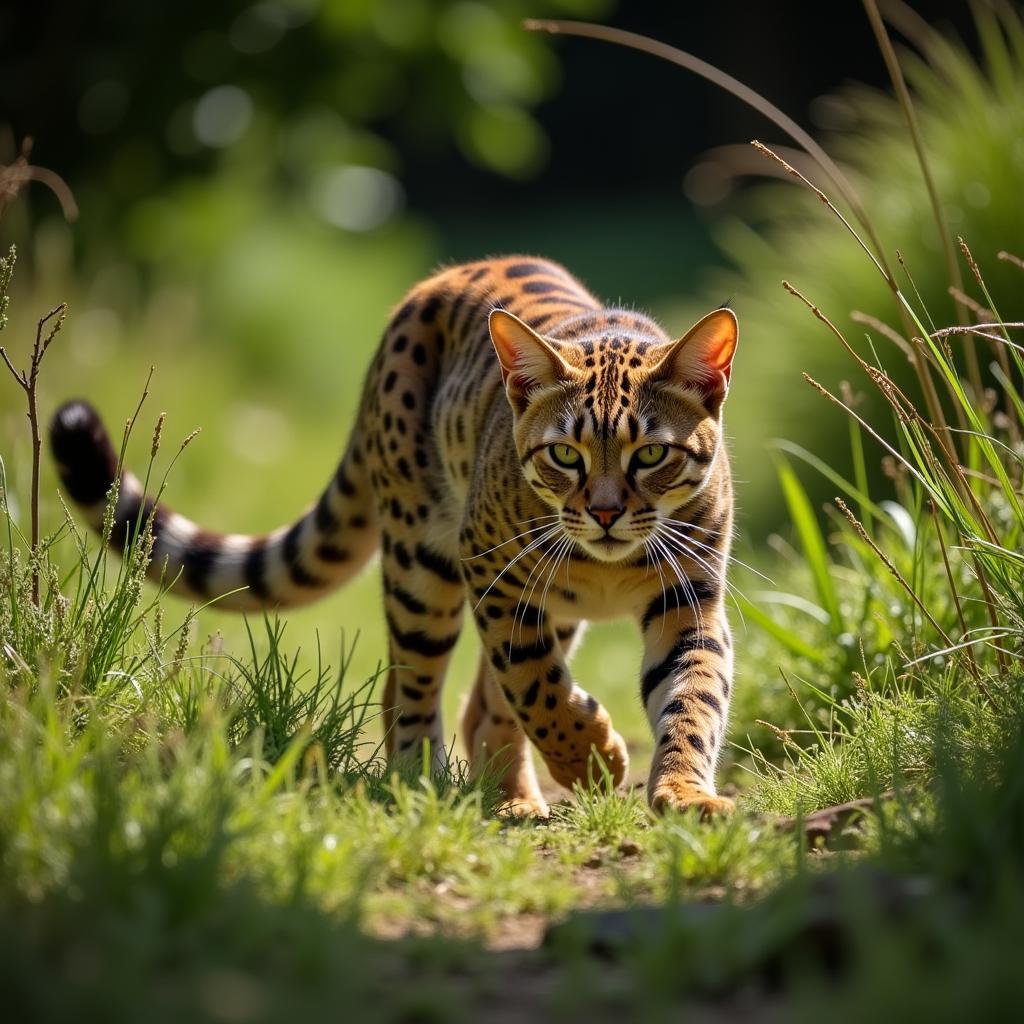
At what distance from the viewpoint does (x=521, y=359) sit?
4164mm

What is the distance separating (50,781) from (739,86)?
266 cm

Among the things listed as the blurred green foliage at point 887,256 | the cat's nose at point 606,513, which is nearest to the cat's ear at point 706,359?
the cat's nose at point 606,513

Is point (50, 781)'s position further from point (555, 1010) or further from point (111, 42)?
point (111, 42)

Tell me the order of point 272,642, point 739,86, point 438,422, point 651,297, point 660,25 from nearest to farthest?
1. point 272,642
2. point 739,86
3. point 438,422
4. point 651,297
5. point 660,25

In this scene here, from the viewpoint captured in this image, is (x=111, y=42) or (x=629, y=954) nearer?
(x=629, y=954)

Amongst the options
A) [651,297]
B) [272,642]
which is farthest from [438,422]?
[651,297]

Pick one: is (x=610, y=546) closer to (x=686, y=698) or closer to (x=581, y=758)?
(x=686, y=698)

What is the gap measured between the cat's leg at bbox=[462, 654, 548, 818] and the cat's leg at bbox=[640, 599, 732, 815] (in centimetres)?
58

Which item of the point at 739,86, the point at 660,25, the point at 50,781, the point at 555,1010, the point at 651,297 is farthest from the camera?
the point at 660,25

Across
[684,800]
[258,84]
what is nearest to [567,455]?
[684,800]

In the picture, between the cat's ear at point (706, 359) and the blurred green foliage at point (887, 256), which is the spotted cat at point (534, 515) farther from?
the blurred green foliage at point (887, 256)

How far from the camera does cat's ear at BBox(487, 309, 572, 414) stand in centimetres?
405

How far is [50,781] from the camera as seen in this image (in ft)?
9.05

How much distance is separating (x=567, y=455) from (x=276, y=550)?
179cm
